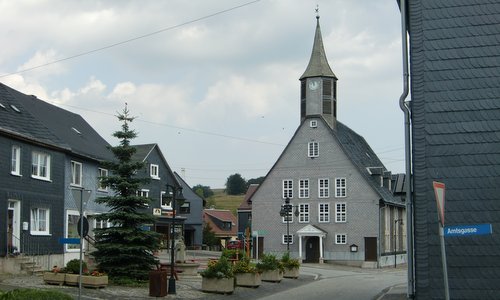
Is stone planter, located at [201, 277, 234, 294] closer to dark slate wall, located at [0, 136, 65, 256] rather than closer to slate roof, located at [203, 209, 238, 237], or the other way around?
dark slate wall, located at [0, 136, 65, 256]

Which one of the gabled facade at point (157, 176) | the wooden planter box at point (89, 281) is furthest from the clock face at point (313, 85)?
the wooden planter box at point (89, 281)

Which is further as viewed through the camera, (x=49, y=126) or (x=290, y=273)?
(x=49, y=126)

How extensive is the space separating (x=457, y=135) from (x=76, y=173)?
26.5 meters

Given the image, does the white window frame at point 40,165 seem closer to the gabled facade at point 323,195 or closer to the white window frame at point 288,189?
the gabled facade at point 323,195

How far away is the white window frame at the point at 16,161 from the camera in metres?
30.1

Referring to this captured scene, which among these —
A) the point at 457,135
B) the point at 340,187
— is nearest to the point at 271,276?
the point at 457,135

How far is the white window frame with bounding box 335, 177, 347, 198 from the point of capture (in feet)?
200

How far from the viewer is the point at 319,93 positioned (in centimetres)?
6256

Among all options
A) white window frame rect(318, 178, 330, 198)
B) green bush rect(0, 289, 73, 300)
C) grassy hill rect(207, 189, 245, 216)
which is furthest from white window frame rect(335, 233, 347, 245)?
grassy hill rect(207, 189, 245, 216)

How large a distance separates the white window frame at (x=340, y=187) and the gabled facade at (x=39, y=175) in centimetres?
2658

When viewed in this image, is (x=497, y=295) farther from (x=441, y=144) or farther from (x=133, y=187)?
(x=133, y=187)

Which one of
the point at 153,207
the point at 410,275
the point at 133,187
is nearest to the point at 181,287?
the point at 133,187

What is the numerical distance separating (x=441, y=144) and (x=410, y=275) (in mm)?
2930

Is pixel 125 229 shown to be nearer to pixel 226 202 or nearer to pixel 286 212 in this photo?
pixel 286 212
